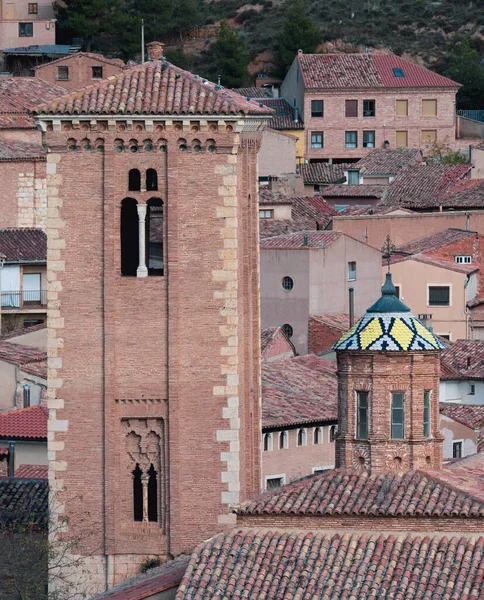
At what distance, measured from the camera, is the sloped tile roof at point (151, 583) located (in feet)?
120

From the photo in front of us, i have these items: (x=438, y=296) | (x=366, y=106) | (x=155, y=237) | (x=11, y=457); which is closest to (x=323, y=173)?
(x=366, y=106)

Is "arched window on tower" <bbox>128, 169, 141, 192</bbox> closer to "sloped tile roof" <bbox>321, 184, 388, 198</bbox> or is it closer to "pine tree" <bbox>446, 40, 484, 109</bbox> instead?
"sloped tile roof" <bbox>321, 184, 388, 198</bbox>

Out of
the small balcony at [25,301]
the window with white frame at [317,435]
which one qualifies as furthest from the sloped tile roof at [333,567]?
the small balcony at [25,301]

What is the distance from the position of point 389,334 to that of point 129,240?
7.14m

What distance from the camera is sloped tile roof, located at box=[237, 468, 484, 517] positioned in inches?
1399

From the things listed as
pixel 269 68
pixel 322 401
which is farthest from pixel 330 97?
pixel 322 401

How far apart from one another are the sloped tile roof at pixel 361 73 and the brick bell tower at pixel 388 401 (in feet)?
205

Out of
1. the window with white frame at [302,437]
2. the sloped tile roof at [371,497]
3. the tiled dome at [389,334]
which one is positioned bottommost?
the window with white frame at [302,437]

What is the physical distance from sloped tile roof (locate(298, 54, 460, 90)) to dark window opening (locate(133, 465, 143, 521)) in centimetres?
5788

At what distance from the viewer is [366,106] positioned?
3974 inches

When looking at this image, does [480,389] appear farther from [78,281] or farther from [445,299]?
[78,281]

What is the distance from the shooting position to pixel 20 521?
1721 inches

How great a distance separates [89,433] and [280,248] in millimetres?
Result: 28503

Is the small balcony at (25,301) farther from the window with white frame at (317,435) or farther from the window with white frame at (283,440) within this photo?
the window with white frame at (283,440)
